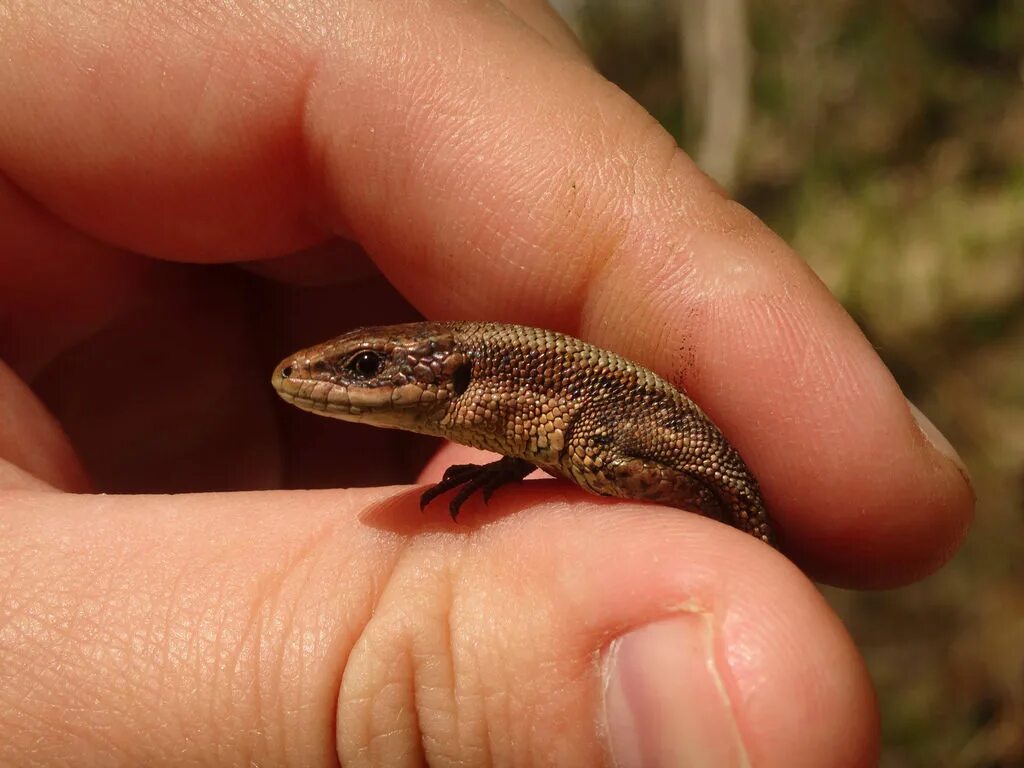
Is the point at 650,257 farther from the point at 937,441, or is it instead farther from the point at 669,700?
the point at 669,700

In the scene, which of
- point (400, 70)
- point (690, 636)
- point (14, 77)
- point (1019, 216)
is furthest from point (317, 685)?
point (1019, 216)

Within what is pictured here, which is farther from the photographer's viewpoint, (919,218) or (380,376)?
(919,218)

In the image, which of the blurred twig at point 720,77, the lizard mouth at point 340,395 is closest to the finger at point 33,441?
the lizard mouth at point 340,395

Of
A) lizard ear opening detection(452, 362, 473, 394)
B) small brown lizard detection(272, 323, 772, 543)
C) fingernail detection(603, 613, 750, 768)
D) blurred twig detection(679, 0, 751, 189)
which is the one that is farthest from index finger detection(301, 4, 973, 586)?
blurred twig detection(679, 0, 751, 189)

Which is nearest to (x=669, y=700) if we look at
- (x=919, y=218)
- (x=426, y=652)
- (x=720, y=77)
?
(x=426, y=652)

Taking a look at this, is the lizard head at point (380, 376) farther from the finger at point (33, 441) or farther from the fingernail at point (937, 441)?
the fingernail at point (937, 441)
